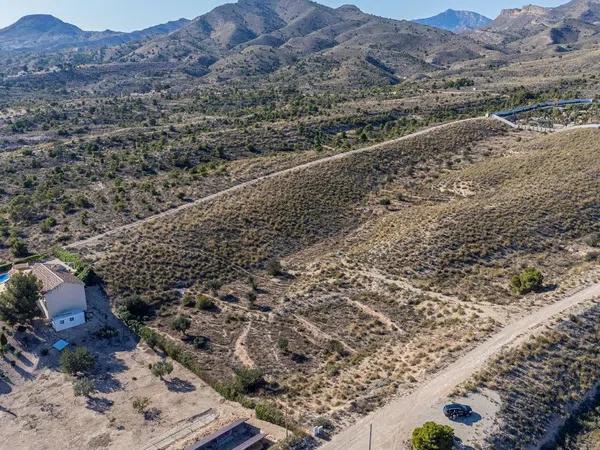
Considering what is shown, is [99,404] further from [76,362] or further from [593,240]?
[593,240]

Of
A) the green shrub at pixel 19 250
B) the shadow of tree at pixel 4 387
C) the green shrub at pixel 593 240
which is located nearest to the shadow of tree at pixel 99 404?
the shadow of tree at pixel 4 387

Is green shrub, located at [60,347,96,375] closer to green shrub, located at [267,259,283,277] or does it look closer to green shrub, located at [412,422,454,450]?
green shrub, located at [267,259,283,277]

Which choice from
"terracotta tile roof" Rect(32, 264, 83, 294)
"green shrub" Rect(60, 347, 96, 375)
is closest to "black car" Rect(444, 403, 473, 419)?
"green shrub" Rect(60, 347, 96, 375)

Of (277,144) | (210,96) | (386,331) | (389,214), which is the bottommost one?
(386,331)

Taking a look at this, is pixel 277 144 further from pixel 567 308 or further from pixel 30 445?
pixel 30 445

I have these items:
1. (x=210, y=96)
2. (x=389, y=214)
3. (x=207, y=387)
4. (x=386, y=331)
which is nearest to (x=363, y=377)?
(x=386, y=331)

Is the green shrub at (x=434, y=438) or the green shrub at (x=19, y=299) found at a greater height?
the green shrub at (x=19, y=299)

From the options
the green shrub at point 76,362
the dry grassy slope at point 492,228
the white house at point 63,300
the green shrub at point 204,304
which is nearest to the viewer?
the green shrub at point 76,362

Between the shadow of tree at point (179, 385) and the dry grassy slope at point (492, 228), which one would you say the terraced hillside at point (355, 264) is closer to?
the dry grassy slope at point (492, 228)
